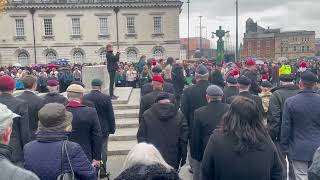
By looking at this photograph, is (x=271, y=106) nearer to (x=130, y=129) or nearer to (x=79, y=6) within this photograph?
(x=130, y=129)

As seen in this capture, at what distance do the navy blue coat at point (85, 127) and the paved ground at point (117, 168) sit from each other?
219 centimetres

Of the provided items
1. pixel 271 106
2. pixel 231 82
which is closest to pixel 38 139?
pixel 271 106

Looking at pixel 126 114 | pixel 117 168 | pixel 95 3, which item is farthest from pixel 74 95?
pixel 95 3

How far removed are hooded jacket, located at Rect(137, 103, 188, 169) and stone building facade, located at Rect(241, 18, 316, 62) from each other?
94250mm

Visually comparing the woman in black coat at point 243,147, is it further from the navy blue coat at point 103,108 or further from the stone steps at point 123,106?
the stone steps at point 123,106

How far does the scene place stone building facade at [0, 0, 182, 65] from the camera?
55.3m

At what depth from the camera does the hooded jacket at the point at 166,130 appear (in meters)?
5.65

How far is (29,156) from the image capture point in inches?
144

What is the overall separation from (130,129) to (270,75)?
15788 mm

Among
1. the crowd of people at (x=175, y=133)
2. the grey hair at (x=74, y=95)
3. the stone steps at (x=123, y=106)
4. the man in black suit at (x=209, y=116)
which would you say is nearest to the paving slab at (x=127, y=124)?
the stone steps at (x=123, y=106)

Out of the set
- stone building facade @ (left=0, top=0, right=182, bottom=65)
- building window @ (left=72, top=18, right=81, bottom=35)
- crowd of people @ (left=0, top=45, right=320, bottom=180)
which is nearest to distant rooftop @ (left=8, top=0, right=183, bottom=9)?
stone building facade @ (left=0, top=0, right=182, bottom=65)

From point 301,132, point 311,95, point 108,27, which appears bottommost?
point 301,132

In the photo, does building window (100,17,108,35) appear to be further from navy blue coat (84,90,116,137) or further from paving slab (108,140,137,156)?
navy blue coat (84,90,116,137)

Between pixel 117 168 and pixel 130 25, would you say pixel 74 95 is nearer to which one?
pixel 117 168
